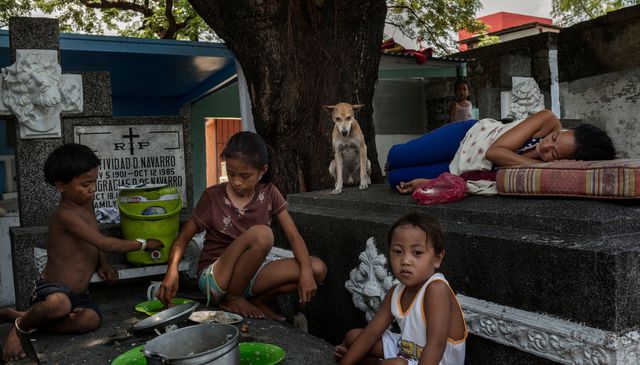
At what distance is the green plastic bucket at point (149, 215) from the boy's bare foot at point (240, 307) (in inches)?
42.6

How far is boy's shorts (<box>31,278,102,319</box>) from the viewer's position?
11.4 ft

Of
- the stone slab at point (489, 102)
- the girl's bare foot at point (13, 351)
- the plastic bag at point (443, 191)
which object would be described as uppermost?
the stone slab at point (489, 102)

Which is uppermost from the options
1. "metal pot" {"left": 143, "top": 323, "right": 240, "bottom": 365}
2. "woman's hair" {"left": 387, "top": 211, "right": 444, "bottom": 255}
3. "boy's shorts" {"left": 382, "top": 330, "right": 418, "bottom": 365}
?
"woman's hair" {"left": 387, "top": 211, "right": 444, "bottom": 255}

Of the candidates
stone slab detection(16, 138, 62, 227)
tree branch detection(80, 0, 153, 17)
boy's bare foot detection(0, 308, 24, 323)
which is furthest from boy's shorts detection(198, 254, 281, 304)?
tree branch detection(80, 0, 153, 17)

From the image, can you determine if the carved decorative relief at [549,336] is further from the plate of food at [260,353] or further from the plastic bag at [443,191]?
the plate of food at [260,353]

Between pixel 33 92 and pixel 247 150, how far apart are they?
2394mm

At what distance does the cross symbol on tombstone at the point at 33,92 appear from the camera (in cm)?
469

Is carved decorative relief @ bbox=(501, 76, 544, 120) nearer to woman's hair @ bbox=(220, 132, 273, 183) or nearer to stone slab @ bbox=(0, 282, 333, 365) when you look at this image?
woman's hair @ bbox=(220, 132, 273, 183)

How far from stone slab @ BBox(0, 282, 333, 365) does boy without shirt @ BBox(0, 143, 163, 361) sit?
107 mm

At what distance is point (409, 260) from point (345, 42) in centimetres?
380

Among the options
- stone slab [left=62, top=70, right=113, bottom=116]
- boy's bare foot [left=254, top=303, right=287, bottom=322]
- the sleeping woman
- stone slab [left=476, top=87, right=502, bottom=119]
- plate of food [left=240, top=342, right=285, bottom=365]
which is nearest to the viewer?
plate of food [left=240, top=342, right=285, bottom=365]

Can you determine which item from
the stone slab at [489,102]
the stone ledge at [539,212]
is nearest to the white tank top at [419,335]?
the stone ledge at [539,212]

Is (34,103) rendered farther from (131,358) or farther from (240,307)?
(131,358)

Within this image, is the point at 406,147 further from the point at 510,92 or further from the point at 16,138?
the point at 510,92
